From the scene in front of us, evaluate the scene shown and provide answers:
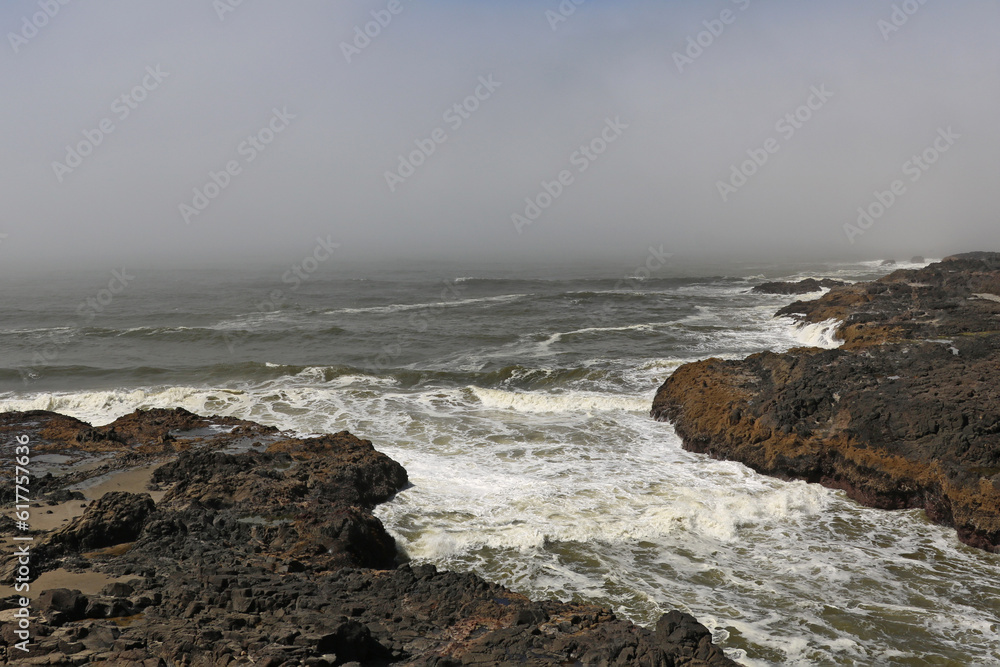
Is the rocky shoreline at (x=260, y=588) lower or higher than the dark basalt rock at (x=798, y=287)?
lower

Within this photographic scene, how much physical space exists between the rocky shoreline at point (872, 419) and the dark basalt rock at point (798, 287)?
21896mm

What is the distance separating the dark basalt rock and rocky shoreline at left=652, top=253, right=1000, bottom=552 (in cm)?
2190

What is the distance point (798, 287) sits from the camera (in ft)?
130

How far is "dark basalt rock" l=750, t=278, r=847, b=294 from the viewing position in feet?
128

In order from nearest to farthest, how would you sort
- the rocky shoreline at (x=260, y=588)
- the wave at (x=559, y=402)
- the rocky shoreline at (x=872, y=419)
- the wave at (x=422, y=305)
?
1. the rocky shoreline at (x=260, y=588)
2. the rocky shoreline at (x=872, y=419)
3. the wave at (x=559, y=402)
4. the wave at (x=422, y=305)

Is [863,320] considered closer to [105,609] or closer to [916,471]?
[916,471]

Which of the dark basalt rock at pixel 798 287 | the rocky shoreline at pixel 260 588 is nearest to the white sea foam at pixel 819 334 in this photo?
the dark basalt rock at pixel 798 287

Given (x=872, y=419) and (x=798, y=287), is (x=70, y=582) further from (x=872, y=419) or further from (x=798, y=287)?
(x=798, y=287)

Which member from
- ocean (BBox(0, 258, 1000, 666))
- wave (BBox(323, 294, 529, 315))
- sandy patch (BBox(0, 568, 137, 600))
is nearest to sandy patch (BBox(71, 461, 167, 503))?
sandy patch (BBox(0, 568, 137, 600))

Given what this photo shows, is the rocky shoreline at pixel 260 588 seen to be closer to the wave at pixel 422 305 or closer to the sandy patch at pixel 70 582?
the sandy patch at pixel 70 582

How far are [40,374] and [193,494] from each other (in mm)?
17621

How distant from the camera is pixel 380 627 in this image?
6.17 meters

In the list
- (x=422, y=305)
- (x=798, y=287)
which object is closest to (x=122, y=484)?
(x=422, y=305)

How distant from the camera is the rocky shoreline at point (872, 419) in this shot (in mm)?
9711
